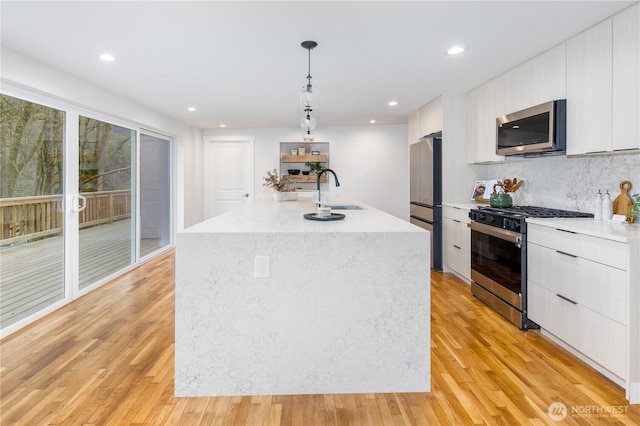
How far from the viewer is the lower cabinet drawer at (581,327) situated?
6.80ft

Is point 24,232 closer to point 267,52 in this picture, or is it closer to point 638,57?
point 267,52

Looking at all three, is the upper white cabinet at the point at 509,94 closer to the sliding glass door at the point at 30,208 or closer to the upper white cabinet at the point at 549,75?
the upper white cabinet at the point at 549,75

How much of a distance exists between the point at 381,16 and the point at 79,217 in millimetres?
3515

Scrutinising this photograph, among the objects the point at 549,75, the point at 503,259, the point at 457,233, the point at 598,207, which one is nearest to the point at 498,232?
the point at 503,259

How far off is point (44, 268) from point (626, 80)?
4.81 metres

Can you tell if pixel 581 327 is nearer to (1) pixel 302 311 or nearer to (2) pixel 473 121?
(1) pixel 302 311

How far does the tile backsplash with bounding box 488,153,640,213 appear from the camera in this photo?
9.06 ft

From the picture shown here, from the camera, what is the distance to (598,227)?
7.74 feet

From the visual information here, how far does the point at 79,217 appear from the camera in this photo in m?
3.89

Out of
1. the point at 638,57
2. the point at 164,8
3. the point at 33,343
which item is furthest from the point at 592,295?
the point at 33,343

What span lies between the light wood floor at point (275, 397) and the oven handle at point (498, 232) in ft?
2.33

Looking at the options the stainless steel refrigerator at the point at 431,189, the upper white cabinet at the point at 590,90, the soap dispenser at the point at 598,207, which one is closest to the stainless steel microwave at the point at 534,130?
the upper white cabinet at the point at 590,90

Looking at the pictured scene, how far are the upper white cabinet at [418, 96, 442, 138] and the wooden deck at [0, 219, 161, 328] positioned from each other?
4.26m

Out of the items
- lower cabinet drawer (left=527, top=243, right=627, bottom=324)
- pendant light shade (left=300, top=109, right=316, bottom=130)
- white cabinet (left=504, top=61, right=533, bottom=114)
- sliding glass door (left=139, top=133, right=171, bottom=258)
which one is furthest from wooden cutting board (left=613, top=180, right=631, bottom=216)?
sliding glass door (left=139, top=133, right=171, bottom=258)
